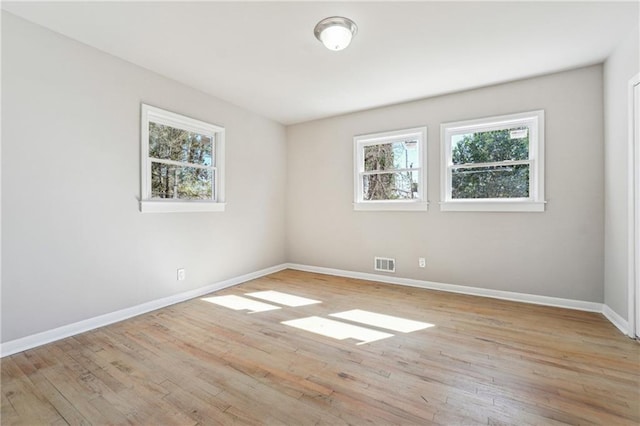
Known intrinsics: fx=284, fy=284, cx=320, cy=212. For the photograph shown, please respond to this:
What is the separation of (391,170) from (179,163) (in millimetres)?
2950

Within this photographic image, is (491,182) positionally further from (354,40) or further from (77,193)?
(77,193)

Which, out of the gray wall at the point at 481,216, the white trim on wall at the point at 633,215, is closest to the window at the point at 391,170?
the gray wall at the point at 481,216

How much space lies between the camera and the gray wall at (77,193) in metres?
2.26

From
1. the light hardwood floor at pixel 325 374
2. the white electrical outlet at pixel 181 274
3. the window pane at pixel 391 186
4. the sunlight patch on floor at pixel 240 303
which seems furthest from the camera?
the window pane at pixel 391 186

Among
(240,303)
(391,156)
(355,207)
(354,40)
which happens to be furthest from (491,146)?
(240,303)

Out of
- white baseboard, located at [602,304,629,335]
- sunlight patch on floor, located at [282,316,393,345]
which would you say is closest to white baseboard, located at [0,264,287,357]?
sunlight patch on floor, located at [282,316,393,345]

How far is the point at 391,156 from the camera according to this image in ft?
14.3

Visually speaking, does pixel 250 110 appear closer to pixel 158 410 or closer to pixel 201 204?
pixel 201 204

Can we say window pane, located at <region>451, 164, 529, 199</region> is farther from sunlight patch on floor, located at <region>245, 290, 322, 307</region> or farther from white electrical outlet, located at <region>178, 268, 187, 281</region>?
white electrical outlet, located at <region>178, 268, 187, 281</region>

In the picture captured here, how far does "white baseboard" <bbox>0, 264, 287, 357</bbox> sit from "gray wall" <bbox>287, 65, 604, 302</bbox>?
1.97 m

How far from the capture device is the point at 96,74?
272cm

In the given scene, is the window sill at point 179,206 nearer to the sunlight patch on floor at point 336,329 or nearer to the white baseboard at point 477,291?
the sunlight patch on floor at point 336,329

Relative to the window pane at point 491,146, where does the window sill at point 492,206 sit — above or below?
below

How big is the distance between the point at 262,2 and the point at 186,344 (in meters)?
2.76
